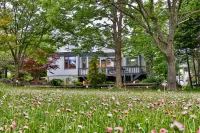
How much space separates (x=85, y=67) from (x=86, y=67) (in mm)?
164

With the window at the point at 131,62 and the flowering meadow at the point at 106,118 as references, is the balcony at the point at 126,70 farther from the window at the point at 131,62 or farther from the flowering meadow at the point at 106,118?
the flowering meadow at the point at 106,118

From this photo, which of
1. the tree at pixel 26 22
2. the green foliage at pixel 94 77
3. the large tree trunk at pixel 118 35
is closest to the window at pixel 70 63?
the green foliage at pixel 94 77

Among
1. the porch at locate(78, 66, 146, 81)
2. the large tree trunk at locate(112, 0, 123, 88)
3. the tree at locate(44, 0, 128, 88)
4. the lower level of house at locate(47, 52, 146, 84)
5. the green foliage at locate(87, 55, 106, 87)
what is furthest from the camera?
the lower level of house at locate(47, 52, 146, 84)

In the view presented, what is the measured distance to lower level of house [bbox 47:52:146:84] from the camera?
30.7 meters

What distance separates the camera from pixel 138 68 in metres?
30.1

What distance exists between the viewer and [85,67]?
3456cm

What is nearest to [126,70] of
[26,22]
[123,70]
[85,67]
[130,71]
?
[130,71]

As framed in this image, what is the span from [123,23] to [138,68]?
467 inches

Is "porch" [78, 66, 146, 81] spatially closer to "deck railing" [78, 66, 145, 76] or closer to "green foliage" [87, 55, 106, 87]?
"deck railing" [78, 66, 145, 76]

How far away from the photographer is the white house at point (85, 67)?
30.7 meters

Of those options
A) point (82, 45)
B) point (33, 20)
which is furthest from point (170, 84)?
point (33, 20)

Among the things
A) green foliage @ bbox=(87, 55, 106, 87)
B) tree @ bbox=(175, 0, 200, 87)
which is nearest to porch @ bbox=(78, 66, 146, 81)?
green foliage @ bbox=(87, 55, 106, 87)

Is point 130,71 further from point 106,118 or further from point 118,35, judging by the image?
point 106,118

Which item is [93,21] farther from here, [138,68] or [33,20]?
[138,68]
